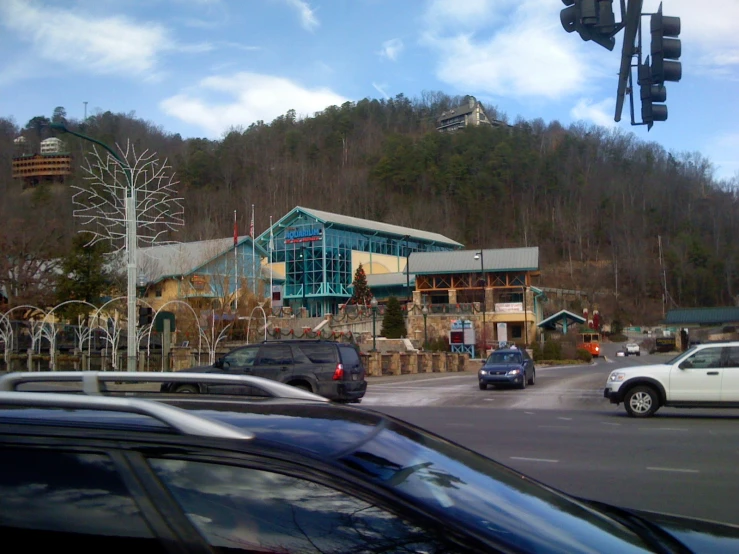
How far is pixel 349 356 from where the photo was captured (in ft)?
66.9

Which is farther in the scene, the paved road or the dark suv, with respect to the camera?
the dark suv

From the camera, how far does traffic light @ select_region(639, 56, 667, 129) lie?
1065cm

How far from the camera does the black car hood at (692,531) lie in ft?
10.1

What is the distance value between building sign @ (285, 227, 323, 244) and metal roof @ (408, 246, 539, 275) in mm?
9593

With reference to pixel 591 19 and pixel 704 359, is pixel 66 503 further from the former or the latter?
pixel 704 359

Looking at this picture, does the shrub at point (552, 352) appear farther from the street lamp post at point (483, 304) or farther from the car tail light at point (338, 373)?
the car tail light at point (338, 373)

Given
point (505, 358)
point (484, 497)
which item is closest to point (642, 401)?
point (505, 358)

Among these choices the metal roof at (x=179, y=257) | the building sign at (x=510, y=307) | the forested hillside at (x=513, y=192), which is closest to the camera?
the metal roof at (x=179, y=257)

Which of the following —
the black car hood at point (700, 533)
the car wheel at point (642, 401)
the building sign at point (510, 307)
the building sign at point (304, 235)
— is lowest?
the car wheel at point (642, 401)

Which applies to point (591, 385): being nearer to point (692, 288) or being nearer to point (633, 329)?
point (633, 329)

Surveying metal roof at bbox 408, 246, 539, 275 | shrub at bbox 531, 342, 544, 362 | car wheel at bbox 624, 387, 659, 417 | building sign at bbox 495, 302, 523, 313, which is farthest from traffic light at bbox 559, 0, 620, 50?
building sign at bbox 495, 302, 523, 313

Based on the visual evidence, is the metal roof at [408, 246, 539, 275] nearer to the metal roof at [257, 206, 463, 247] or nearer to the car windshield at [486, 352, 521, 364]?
the metal roof at [257, 206, 463, 247]

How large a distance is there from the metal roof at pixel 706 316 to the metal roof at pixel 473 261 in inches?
530

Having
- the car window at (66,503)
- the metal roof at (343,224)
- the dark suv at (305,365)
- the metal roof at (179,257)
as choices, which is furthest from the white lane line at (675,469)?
the metal roof at (343,224)
